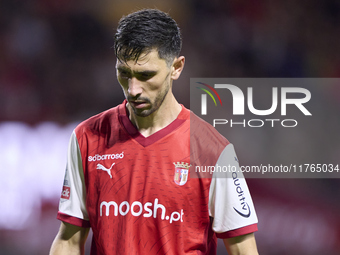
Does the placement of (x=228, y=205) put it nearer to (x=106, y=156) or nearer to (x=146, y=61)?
(x=106, y=156)

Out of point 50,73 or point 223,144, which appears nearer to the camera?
point 223,144

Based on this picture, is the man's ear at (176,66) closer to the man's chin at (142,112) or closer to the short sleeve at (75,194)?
the man's chin at (142,112)

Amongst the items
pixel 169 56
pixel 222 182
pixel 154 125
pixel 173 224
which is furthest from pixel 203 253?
pixel 169 56

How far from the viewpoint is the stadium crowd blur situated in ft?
12.8

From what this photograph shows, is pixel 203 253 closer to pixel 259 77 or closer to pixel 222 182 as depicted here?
pixel 222 182

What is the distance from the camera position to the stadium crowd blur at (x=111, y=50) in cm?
391

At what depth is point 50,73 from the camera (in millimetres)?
3980

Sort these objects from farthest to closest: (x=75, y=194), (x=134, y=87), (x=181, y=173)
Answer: (x=75, y=194)
(x=181, y=173)
(x=134, y=87)

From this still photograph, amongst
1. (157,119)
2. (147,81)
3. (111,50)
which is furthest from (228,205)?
(111,50)

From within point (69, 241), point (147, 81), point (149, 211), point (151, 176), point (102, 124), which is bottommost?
point (69, 241)

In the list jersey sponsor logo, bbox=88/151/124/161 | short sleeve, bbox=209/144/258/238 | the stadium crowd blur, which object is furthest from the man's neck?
the stadium crowd blur

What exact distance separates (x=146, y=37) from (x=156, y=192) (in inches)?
22.6

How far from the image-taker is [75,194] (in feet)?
6.13

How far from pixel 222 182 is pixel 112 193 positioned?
420 millimetres
